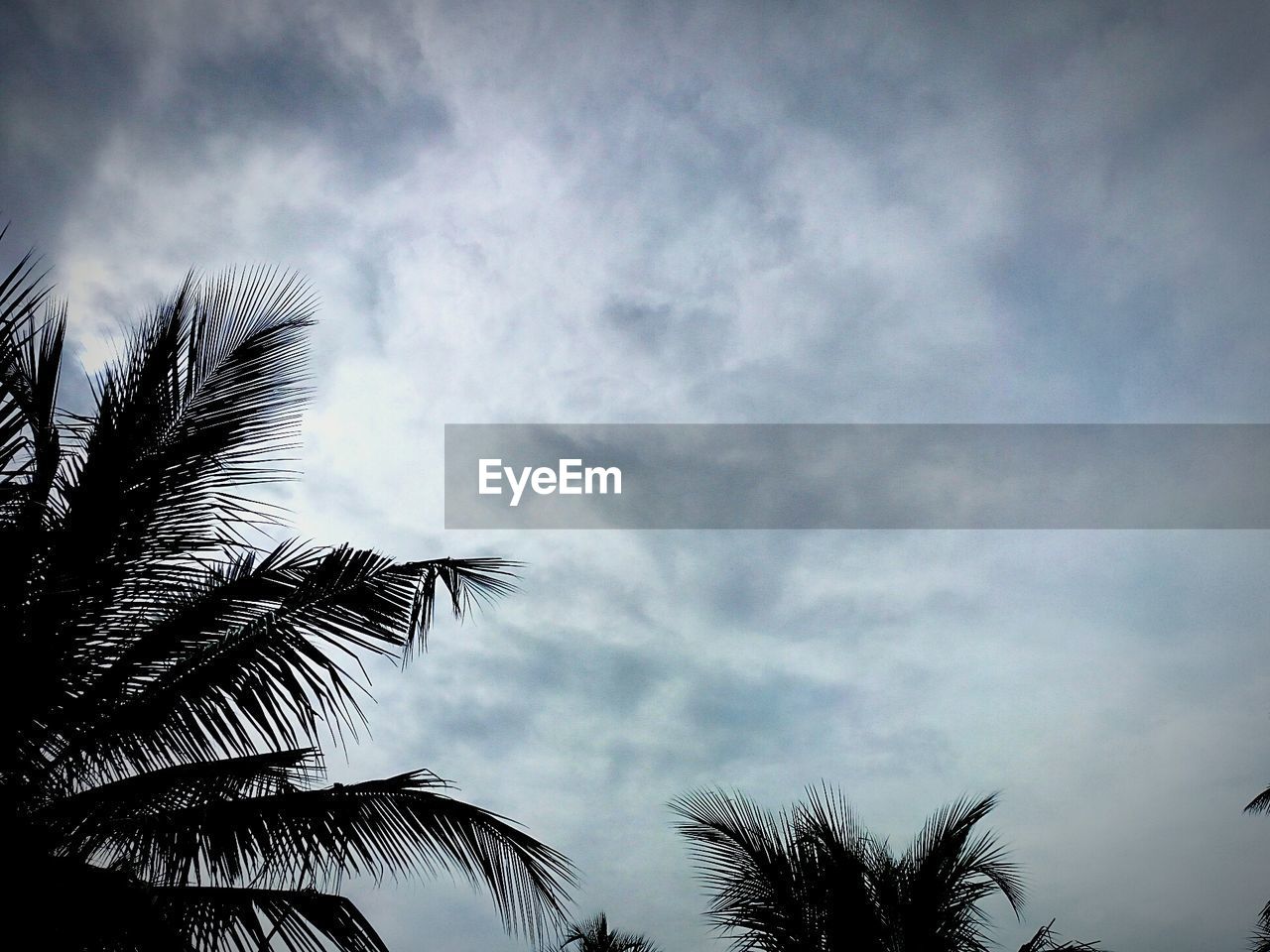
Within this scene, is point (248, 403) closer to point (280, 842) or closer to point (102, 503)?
point (102, 503)

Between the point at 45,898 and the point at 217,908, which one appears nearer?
the point at 45,898

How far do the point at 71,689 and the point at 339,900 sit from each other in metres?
1.93

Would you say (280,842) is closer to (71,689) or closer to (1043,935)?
(71,689)

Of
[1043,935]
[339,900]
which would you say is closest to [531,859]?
[339,900]

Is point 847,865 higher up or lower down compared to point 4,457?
lower down

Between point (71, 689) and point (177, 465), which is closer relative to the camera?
point (71, 689)

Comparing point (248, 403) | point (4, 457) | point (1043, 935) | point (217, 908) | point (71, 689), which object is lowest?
point (1043, 935)

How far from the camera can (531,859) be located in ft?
18.9

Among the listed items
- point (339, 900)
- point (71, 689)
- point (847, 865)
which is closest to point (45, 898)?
point (71, 689)

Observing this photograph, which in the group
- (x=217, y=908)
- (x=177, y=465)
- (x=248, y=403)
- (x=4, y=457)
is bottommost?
(x=217, y=908)

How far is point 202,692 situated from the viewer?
209 inches

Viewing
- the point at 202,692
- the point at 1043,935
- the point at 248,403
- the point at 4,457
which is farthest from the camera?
the point at 1043,935

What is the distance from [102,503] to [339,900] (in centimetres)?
267

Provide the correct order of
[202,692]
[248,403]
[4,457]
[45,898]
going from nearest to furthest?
[4,457] < [45,898] < [202,692] < [248,403]
